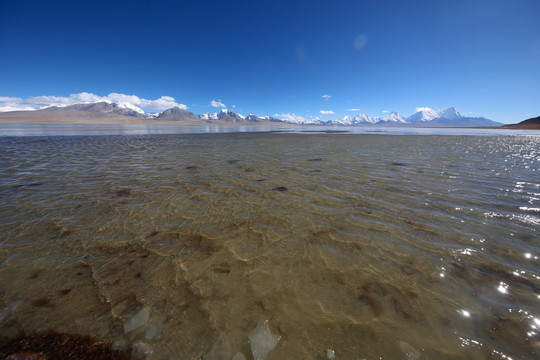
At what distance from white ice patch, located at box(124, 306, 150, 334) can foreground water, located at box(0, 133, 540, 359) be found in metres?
0.01

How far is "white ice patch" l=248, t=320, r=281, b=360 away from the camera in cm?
211

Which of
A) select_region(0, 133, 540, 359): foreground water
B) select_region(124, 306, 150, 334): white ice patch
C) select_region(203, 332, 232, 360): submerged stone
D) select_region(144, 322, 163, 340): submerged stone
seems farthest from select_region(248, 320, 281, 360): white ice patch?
select_region(124, 306, 150, 334): white ice patch

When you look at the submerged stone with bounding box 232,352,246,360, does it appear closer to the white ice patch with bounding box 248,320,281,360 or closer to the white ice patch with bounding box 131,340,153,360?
the white ice patch with bounding box 248,320,281,360

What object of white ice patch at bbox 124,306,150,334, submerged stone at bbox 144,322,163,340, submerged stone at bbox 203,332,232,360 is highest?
white ice patch at bbox 124,306,150,334

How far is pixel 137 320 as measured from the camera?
95.1 inches

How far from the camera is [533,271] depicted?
316 centimetres

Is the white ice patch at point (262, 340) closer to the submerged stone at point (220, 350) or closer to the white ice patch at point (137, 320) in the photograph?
the submerged stone at point (220, 350)

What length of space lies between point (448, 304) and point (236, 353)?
8.89 ft

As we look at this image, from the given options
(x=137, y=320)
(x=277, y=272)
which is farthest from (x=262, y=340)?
(x=137, y=320)

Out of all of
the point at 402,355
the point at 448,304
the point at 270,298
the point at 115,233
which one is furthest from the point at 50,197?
the point at 448,304

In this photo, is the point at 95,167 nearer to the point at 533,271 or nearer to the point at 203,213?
the point at 203,213

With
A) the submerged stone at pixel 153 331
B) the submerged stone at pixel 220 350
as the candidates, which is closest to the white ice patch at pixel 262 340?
the submerged stone at pixel 220 350

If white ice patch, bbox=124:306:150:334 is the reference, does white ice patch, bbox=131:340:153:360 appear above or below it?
below

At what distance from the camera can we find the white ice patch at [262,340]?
2.11 metres
